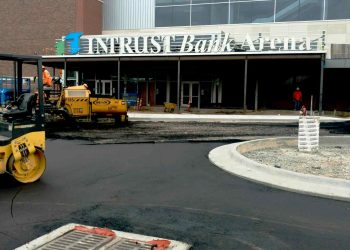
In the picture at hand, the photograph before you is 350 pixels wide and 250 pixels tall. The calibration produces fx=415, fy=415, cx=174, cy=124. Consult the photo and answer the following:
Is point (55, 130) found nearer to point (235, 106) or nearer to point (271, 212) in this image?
point (271, 212)

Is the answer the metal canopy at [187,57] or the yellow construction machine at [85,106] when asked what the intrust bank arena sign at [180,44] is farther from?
the yellow construction machine at [85,106]

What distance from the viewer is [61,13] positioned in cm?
4594

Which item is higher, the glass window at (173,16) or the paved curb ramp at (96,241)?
the glass window at (173,16)

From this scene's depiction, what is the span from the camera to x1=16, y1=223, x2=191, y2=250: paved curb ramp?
492 centimetres

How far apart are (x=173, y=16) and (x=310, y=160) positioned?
32732mm

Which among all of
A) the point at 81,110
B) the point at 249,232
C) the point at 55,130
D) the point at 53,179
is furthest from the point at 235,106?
the point at 249,232

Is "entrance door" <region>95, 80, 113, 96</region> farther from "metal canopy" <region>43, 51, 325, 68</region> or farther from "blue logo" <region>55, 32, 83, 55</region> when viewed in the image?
"metal canopy" <region>43, 51, 325, 68</region>

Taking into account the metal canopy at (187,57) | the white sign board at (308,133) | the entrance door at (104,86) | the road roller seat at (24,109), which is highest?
the metal canopy at (187,57)

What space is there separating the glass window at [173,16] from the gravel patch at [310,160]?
2926 centimetres

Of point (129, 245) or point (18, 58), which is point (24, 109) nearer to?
point (18, 58)

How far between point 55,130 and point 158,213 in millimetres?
13351

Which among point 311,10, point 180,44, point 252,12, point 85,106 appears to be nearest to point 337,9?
point 311,10

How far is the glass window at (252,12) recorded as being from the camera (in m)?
38.2

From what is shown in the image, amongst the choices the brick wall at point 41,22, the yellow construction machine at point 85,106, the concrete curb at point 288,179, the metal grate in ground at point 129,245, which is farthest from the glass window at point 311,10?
the metal grate in ground at point 129,245
